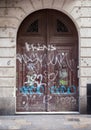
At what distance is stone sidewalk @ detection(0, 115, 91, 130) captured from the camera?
8266mm

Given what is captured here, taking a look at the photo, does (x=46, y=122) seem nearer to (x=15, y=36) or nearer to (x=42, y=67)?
(x=42, y=67)

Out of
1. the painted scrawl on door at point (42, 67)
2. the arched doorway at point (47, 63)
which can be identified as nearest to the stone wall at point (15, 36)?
the arched doorway at point (47, 63)

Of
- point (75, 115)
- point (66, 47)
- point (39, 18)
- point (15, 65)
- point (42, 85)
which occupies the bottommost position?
point (75, 115)

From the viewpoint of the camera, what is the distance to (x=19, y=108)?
33.1 ft

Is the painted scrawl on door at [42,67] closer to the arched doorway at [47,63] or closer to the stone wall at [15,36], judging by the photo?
the arched doorway at [47,63]

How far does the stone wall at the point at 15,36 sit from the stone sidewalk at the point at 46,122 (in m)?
0.52

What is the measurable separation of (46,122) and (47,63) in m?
2.24

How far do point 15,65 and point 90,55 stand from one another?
8.65 ft

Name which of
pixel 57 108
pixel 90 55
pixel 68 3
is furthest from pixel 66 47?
pixel 57 108

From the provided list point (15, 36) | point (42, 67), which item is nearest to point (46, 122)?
point (42, 67)

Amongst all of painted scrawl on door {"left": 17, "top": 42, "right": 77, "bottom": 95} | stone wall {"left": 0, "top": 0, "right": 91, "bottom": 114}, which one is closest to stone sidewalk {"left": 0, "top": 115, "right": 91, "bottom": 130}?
stone wall {"left": 0, "top": 0, "right": 91, "bottom": 114}

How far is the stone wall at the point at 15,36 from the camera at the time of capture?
32.1 feet

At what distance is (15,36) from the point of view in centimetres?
980

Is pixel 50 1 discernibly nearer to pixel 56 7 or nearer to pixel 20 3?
pixel 56 7
